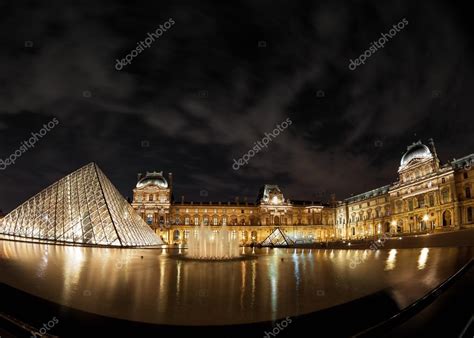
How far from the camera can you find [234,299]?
6.51 metres

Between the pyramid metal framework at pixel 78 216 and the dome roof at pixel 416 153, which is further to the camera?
the dome roof at pixel 416 153

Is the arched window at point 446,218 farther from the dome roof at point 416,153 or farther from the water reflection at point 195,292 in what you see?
the water reflection at point 195,292

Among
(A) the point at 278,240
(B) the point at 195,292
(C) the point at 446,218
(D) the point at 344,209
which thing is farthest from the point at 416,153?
(B) the point at 195,292

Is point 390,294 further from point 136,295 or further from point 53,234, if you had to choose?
point 53,234

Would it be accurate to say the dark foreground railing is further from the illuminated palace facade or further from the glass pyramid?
the illuminated palace facade

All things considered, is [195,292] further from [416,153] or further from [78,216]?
[416,153]

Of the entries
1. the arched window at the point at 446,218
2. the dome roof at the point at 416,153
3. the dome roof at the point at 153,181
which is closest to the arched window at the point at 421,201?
the arched window at the point at 446,218

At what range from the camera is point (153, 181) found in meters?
74.1

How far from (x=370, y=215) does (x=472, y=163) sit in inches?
1028

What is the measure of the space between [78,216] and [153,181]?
47.2 metres

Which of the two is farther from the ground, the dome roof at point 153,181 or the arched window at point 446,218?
the dome roof at point 153,181

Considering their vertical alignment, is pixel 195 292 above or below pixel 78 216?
below

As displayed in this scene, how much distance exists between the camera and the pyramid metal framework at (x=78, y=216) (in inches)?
1021

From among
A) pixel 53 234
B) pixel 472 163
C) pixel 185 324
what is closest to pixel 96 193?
pixel 53 234
